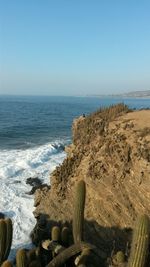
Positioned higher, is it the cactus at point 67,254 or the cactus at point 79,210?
the cactus at point 79,210

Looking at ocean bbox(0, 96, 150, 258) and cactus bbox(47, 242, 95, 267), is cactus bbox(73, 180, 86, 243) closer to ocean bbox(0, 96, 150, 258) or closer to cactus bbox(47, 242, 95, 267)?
cactus bbox(47, 242, 95, 267)

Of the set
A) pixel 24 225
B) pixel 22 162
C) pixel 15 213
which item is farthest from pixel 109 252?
pixel 22 162

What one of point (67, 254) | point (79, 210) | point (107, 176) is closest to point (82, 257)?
point (67, 254)

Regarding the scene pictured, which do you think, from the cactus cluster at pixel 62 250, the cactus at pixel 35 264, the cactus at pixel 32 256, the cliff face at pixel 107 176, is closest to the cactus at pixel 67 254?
the cactus cluster at pixel 62 250

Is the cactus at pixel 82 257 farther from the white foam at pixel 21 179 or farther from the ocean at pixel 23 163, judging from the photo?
the white foam at pixel 21 179

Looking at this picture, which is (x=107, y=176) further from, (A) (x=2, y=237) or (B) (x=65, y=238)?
(A) (x=2, y=237)

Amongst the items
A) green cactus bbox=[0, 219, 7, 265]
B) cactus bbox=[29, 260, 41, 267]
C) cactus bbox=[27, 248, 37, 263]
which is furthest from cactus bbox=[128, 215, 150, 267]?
cactus bbox=[27, 248, 37, 263]
